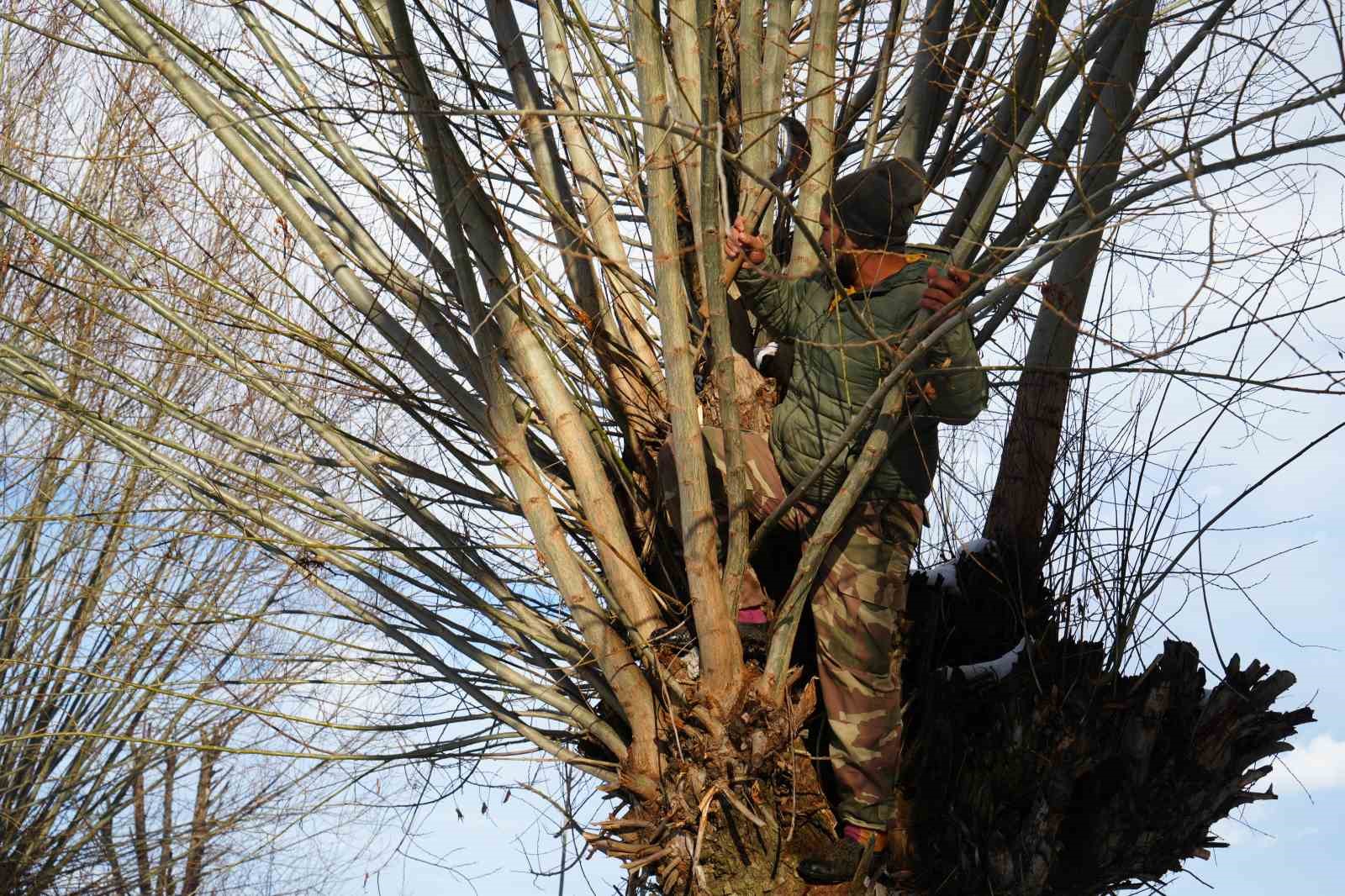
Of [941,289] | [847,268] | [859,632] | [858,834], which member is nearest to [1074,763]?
[858,834]

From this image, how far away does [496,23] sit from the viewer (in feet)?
11.3

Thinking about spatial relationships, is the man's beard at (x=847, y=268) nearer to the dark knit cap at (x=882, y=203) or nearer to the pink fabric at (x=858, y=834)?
the dark knit cap at (x=882, y=203)

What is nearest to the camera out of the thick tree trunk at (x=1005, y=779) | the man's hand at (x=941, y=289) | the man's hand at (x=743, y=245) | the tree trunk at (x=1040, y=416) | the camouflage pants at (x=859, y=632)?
the man's hand at (x=941, y=289)

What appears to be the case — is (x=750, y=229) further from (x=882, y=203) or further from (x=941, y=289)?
(x=941, y=289)

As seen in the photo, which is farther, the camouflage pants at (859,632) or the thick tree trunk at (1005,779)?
the camouflage pants at (859,632)

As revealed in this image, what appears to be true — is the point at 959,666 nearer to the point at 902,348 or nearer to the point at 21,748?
the point at 902,348

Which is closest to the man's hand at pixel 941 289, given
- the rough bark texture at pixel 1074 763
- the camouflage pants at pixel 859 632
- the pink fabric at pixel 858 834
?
the camouflage pants at pixel 859 632

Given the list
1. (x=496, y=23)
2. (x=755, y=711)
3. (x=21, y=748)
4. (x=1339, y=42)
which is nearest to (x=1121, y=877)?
(x=755, y=711)

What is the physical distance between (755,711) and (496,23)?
223 centimetres

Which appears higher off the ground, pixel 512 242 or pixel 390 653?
pixel 512 242

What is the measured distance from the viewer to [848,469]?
3285mm

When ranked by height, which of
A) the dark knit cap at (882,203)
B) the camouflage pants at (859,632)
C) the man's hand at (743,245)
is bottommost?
the camouflage pants at (859,632)

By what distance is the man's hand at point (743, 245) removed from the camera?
3029mm

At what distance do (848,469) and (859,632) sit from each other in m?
0.48
